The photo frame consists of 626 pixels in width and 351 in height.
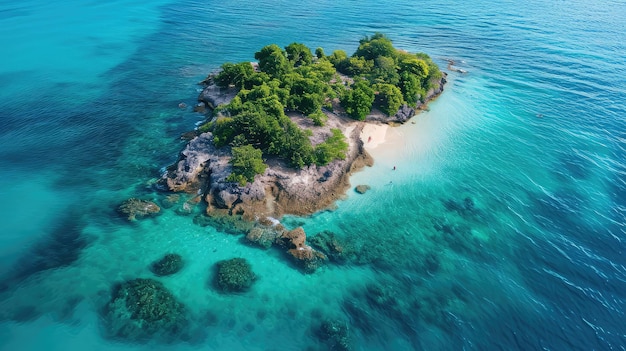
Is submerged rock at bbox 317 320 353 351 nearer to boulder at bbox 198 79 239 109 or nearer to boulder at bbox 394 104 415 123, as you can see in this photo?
boulder at bbox 394 104 415 123

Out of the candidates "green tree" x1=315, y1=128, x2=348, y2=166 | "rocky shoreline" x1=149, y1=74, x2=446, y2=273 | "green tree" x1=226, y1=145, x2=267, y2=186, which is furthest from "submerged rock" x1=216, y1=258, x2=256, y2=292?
"green tree" x1=315, y1=128, x2=348, y2=166

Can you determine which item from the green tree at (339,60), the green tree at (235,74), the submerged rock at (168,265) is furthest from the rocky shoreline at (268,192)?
the green tree at (339,60)

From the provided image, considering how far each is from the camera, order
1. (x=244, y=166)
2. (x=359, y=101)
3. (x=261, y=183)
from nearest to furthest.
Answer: (x=244, y=166) → (x=261, y=183) → (x=359, y=101)

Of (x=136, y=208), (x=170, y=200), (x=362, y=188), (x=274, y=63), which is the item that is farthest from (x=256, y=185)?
(x=274, y=63)

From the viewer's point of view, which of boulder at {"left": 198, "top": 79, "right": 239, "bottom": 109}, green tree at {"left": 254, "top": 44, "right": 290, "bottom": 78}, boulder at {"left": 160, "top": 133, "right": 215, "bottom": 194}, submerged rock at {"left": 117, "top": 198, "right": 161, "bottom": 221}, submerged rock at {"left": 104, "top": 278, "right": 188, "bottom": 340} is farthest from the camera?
boulder at {"left": 198, "top": 79, "right": 239, "bottom": 109}

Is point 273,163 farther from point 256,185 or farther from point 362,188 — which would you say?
point 362,188
